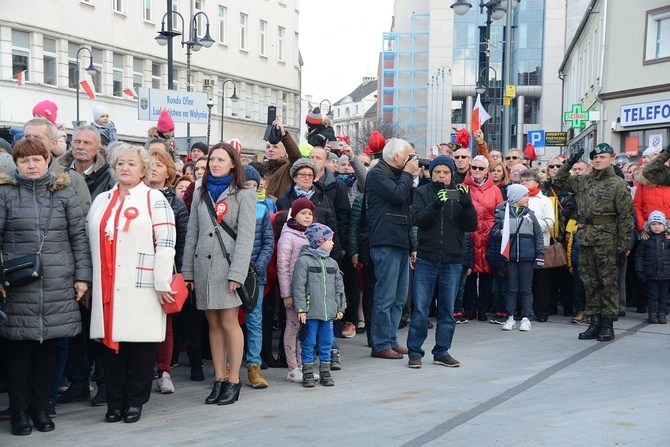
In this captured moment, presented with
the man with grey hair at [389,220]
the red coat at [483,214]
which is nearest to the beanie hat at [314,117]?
the man with grey hair at [389,220]

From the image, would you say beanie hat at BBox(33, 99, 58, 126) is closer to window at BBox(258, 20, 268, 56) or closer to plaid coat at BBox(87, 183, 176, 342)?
plaid coat at BBox(87, 183, 176, 342)

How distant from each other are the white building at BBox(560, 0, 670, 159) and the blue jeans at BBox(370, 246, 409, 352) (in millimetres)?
19823

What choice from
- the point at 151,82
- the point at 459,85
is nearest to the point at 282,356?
the point at 151,82

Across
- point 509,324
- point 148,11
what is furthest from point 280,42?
point 509,324

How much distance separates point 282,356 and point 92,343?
6.82 feet

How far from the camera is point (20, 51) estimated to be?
110 feet

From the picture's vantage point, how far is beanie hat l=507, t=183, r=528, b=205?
35.7 feet

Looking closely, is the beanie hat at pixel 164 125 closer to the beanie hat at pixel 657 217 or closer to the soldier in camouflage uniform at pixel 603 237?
the soldier in camouflage uniform at pixel 603 237

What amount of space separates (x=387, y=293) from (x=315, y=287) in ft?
3.93

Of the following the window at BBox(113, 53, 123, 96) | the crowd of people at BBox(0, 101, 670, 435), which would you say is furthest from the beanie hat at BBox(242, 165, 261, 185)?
the window at BBox(113, 53, 123, 96)

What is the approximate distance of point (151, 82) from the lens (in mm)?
42312

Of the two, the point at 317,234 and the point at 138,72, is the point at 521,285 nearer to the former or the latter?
the point at 317,234

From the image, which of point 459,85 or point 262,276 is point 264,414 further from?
point 459,85

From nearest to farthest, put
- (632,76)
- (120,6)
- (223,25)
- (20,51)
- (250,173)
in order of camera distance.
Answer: (250,173), (632,76), (20,51), (120,6), (223,25)
